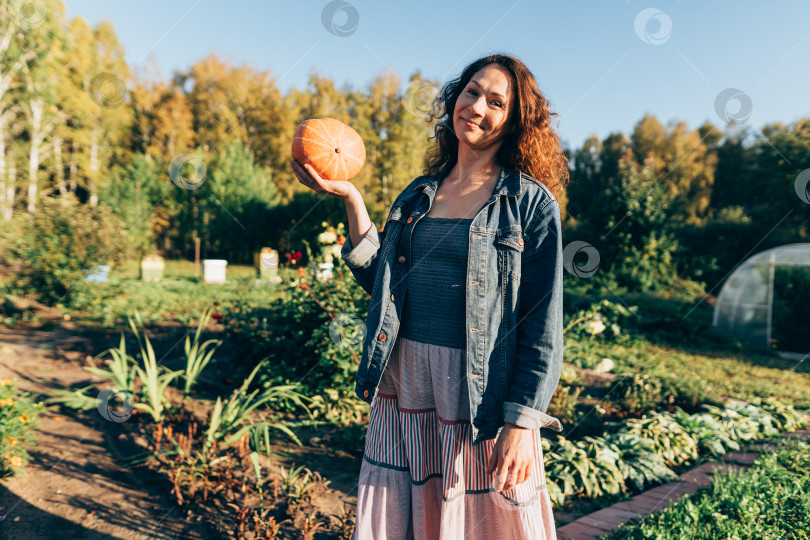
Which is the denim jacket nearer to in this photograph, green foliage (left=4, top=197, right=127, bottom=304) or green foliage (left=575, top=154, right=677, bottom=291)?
green foliage (left=4, top=197, right=127, bottom=304)

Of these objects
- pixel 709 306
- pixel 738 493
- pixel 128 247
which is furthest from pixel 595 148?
pixel 738 493

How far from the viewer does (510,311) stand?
1.33 metres

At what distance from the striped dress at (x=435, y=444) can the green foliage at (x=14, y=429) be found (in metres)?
2.46

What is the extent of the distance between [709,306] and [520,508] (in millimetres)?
11525

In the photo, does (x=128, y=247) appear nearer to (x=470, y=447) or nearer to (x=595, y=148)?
(x=470, y=447)

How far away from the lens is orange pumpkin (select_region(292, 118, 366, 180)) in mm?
1505

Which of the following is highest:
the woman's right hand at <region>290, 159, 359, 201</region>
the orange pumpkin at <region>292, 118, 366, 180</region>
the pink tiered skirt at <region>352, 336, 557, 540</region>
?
the orange pumpkin at <region>292, 118, 366, 180</region>

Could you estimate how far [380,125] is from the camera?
56.5 feet

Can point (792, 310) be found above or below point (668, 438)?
above

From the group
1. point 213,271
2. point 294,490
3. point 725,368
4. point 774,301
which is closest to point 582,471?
point 294,490

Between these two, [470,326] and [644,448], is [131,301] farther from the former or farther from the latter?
[470,326]

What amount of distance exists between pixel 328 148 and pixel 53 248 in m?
8.22

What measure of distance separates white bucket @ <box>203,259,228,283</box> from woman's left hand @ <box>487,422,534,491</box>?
13.5 meters

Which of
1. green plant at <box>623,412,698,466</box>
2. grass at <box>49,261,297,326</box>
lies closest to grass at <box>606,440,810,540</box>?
green plant at <box>623,412,698,466</box>
